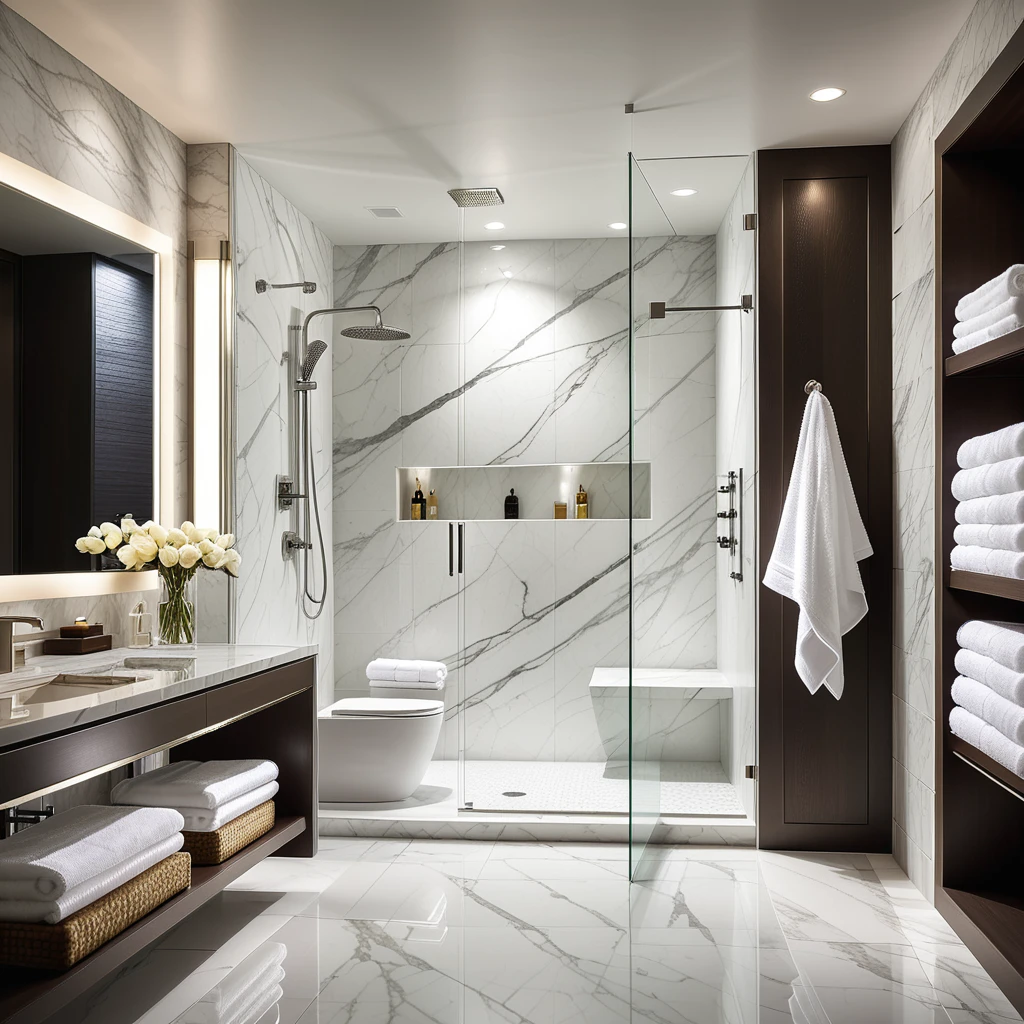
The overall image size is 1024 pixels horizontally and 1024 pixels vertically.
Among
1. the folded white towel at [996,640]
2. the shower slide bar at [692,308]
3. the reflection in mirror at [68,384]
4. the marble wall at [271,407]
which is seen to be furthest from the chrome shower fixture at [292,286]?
the folded white towel at [996,640]

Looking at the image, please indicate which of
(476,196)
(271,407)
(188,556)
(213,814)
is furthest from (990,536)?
(271,407)

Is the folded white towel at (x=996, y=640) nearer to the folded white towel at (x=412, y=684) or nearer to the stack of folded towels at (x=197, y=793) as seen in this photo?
the stack of folded towels at (x=197, y=793)

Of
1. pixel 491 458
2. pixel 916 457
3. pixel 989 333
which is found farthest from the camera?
pixel 491 458

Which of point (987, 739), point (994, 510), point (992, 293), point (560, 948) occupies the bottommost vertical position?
point (560, 948)

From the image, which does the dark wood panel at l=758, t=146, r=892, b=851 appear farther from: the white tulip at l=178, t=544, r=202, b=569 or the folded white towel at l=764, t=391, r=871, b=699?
the white tulip at l=178, t=544, r=202, b=569

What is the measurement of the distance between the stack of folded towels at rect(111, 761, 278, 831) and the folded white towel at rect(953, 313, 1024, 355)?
7.74 ft

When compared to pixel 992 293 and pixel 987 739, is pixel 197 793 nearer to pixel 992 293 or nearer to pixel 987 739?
pixel 987 739

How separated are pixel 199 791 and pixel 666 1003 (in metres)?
1.36

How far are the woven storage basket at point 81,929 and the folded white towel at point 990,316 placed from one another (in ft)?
8.03

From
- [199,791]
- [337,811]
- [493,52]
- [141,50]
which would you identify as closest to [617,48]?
[493,52]

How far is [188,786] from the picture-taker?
274 centimetres

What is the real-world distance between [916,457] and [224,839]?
2479 millimetres

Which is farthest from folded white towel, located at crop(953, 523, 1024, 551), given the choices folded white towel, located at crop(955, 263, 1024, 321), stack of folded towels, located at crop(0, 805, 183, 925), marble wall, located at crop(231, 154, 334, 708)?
marble wall, located at crop(231, 154, 334, 708)

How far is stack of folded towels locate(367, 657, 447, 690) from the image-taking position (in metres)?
4.38
